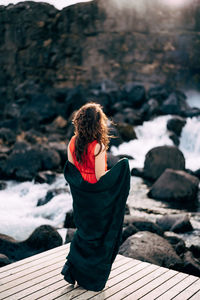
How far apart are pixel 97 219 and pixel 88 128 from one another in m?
0.82

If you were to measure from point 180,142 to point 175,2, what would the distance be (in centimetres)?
1225

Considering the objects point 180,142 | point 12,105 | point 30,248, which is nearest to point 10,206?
point 30,248

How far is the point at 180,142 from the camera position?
17.3m

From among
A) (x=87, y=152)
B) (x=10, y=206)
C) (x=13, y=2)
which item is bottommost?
(x=10, y=206)

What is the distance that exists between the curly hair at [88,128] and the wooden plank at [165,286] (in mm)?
1373

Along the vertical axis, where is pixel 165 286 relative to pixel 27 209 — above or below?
above

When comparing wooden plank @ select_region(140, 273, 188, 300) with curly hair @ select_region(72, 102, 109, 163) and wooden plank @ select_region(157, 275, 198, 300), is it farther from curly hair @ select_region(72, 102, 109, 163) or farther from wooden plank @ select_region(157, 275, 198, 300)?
curly hair @ select_region(72, 102, 109, 163)

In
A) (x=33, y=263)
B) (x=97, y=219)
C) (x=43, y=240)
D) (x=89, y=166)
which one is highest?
(x=89, y=166)

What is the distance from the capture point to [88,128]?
10.4ft

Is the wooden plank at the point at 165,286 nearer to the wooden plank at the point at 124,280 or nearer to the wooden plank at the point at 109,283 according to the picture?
the wooden plank at the point at 124,280

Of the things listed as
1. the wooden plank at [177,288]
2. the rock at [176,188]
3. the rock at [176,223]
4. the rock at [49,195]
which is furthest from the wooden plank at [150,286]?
the rock at [49,195]

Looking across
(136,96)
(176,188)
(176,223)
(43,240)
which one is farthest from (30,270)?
(136,96)

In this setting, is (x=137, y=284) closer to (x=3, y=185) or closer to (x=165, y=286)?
(x=165, y=286)

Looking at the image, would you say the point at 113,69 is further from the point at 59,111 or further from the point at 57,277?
the point at 57,277
